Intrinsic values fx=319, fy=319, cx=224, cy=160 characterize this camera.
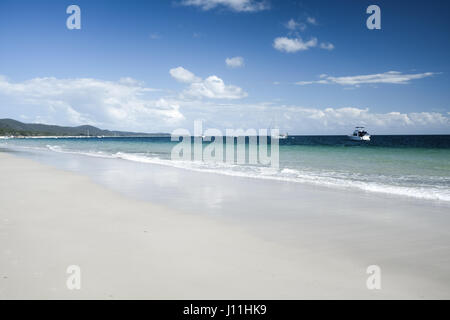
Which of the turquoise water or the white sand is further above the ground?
the turquoise water

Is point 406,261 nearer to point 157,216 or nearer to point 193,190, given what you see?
point 157,216

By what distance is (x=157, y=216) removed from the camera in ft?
26.1

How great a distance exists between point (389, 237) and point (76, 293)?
576 cm

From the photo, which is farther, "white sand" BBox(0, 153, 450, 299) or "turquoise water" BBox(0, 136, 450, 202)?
"turquoise water" BBox(0, 136, 450, 202)

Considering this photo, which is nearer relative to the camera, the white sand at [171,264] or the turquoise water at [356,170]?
the white sand at [171,264]

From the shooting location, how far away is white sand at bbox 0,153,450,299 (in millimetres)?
4047

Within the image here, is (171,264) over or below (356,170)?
below

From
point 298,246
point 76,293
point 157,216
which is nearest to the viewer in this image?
point 76,293

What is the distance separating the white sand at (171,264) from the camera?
13.3 feet

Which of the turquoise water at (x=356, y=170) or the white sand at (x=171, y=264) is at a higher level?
the turquoise water at (x=356, y=170)

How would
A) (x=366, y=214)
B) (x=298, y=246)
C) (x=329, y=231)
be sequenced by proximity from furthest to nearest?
(x=366, y=214) → (x=329, y=231) → (x=298, y=246)

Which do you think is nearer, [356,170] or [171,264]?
[171,264]

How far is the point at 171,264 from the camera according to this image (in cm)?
483
